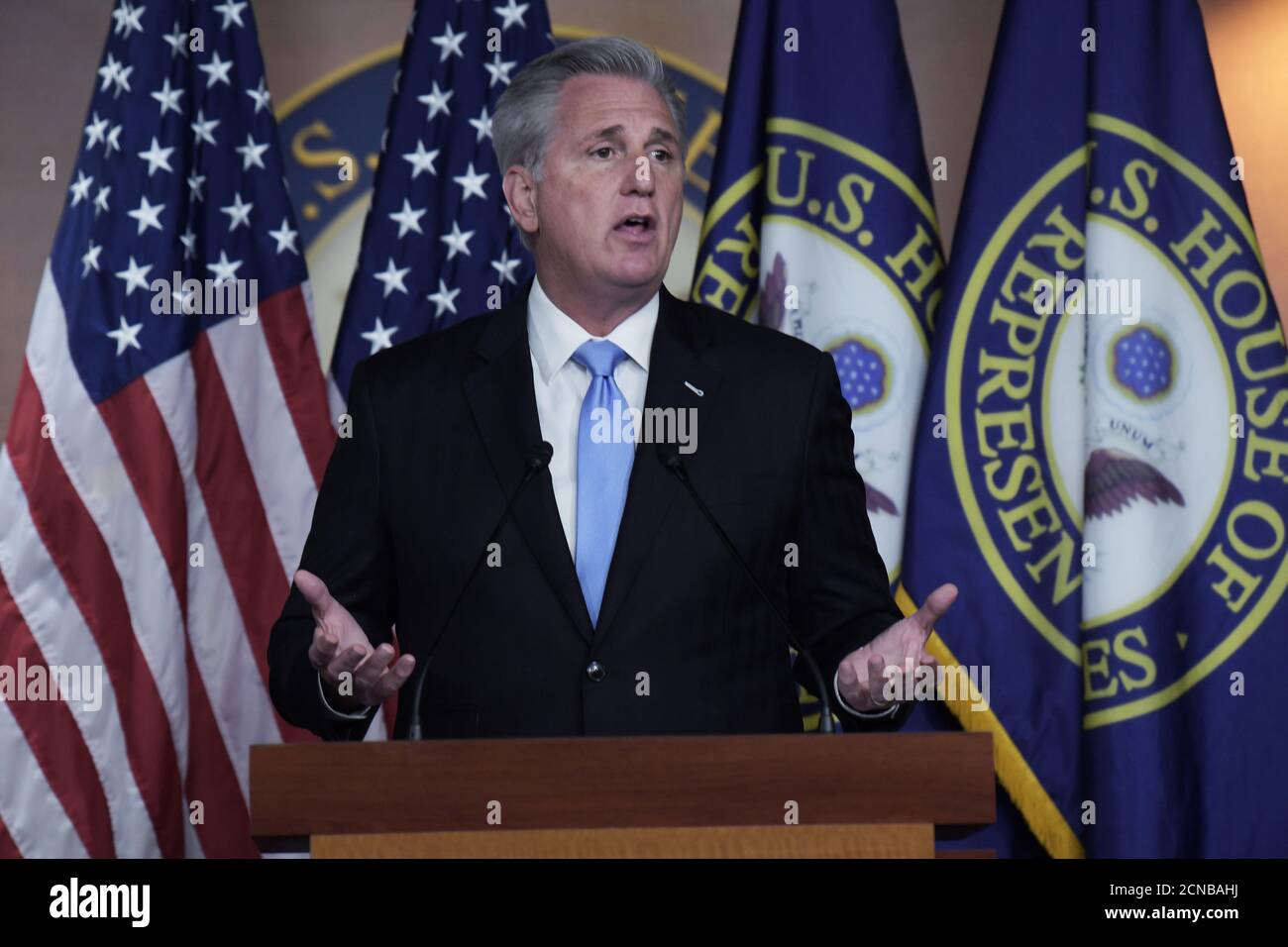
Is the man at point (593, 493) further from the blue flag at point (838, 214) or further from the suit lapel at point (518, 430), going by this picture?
the blue flag at point (838, 214)

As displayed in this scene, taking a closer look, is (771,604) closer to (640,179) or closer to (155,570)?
(640,179)

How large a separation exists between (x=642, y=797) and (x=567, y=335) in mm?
1128

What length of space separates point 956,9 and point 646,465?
109 inches

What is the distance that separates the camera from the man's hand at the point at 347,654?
1905 millimetres

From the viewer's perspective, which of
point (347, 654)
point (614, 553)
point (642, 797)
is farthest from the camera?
point (614, 553)

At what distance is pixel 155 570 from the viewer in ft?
12.8

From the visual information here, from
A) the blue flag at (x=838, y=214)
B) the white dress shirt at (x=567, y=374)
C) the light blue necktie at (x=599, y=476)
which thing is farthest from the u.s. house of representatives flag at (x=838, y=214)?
the light blue necktie at (x=599, y=476)

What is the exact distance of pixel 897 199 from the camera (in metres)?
3.96

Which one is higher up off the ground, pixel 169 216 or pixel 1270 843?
pixel 169 216

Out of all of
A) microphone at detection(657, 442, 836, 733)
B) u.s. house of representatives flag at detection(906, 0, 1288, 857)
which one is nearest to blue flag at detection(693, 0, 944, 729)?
u.s. house of representatives flag at detection(906, 0, 1288, 857)

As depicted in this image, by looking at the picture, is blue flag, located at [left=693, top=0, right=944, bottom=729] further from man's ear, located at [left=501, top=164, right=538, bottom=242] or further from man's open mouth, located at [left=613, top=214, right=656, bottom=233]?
man's open mouth, located at [left=613, top=214, right=656, bottom=233]

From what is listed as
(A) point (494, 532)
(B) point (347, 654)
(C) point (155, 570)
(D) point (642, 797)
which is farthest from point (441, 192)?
(D) point (642, 797)
